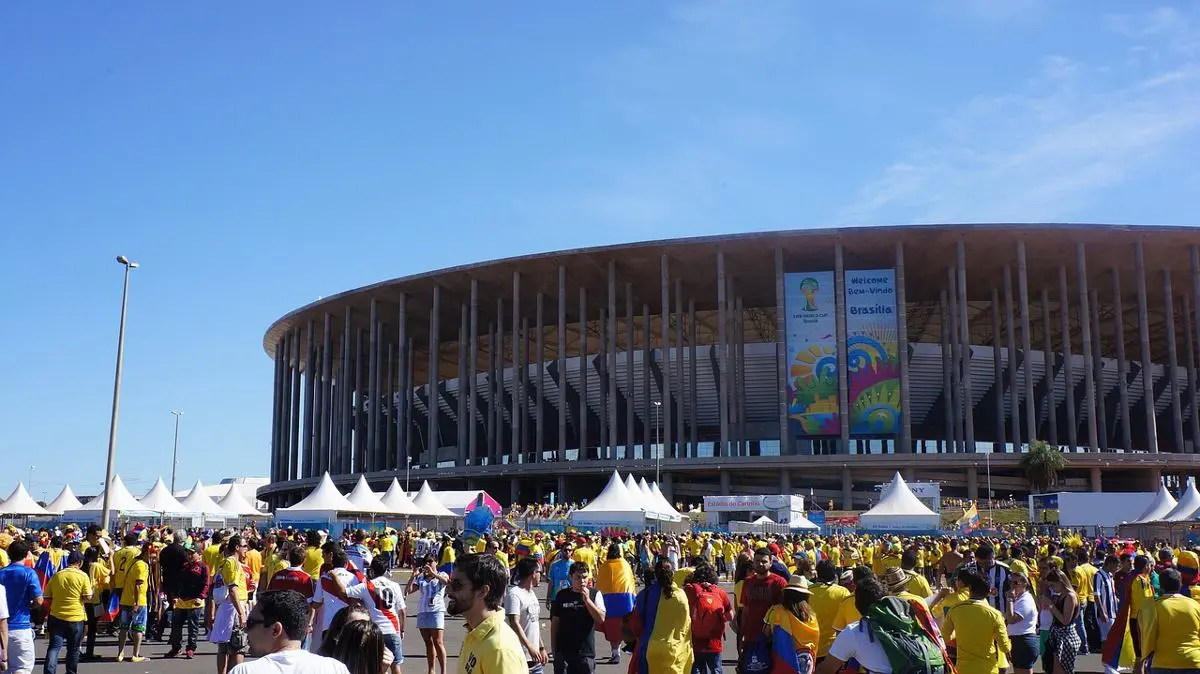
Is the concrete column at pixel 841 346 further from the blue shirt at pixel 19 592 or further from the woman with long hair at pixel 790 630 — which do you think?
the blue shirt at pixel 19 592

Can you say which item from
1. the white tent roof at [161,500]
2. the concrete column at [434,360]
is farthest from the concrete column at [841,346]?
the white tent roof at [161,500]

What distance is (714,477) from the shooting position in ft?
231

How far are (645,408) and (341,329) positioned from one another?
28.3 metres

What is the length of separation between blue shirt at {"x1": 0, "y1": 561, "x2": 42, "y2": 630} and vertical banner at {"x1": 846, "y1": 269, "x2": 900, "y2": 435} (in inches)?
2254

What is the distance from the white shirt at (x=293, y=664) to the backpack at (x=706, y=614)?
5.28 m

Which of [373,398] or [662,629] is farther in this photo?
[373,398]

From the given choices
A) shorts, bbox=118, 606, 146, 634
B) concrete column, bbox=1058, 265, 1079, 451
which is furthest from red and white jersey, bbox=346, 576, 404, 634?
concrete column, bbox=1058, 265, 1079, 451

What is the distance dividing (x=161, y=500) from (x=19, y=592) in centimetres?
3394

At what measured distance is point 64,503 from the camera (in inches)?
1837

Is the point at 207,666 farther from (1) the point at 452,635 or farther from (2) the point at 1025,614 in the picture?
(2) the point at 1025,614

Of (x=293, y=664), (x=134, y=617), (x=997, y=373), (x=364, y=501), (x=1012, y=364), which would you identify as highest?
(x=1012, y=364)

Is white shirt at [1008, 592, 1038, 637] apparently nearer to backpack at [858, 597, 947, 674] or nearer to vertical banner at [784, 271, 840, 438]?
backpack at [858, 597, 947, 674]

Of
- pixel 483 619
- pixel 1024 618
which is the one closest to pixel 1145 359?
pixel 1024 618

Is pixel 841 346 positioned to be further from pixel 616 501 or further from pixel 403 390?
pixel 403 390
